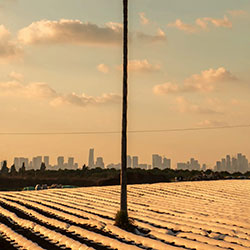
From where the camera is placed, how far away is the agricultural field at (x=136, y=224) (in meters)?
11.8

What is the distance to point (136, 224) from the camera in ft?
48.7

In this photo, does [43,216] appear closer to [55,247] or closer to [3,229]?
[3,229]

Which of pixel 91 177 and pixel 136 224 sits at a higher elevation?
pixel 91 177

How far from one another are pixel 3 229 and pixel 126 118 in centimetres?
559

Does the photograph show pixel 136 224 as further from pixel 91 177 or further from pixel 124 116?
pixel 91 177

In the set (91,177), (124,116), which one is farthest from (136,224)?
(91,177)

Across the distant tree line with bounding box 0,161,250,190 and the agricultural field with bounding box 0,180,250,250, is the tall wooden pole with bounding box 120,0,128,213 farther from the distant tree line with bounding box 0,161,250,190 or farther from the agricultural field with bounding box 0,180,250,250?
the distant tree line with bounding box 0,161,250,190

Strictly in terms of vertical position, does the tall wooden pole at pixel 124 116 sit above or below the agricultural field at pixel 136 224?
above

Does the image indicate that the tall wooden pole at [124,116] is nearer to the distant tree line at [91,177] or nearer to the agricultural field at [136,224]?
the agricultural field at [136,224]

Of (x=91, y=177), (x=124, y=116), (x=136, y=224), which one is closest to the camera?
(x=124, y=116)

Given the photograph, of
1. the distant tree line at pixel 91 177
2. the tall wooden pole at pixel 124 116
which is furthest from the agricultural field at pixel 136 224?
the distant tree line at pixel 91 177

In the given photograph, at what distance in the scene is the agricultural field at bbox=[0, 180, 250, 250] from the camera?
464 inches

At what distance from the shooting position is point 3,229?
14961 mm

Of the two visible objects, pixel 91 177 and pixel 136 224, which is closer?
pixel 136 224
